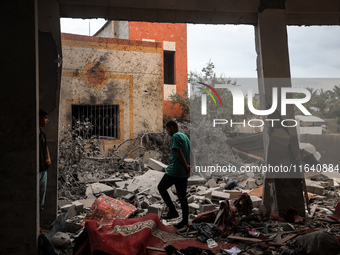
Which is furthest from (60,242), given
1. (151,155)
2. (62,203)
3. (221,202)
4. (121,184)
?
(151,155)

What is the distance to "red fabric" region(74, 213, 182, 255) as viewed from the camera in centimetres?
406

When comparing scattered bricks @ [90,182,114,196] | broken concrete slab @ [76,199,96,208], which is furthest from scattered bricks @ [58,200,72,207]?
scattered bricks @ [90,182,114,196]

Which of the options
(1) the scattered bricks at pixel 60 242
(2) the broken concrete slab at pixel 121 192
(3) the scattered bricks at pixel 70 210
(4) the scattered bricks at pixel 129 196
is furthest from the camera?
(2) the broken concrete slab at pixel 121 192

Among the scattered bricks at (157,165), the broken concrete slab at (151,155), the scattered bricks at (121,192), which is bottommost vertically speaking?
the scattered bricks at (121,192)

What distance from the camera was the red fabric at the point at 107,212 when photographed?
583 cm

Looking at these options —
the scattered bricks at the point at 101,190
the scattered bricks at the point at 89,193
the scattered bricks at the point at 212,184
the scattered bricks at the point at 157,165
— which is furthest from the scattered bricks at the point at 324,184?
the scattered bricks at the point at 89,193

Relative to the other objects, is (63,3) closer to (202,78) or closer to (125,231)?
(125,231)

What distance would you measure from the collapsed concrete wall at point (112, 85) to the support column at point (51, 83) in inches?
232

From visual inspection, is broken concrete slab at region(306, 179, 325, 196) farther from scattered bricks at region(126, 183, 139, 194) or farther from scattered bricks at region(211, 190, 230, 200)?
scattered bricks at region(126, 183, 139, 194)

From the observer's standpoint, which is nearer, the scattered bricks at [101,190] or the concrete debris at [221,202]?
the concrete debris at [221,202]

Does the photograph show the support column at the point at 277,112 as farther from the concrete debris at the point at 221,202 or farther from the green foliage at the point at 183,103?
the green foliage at the point at 183,103
